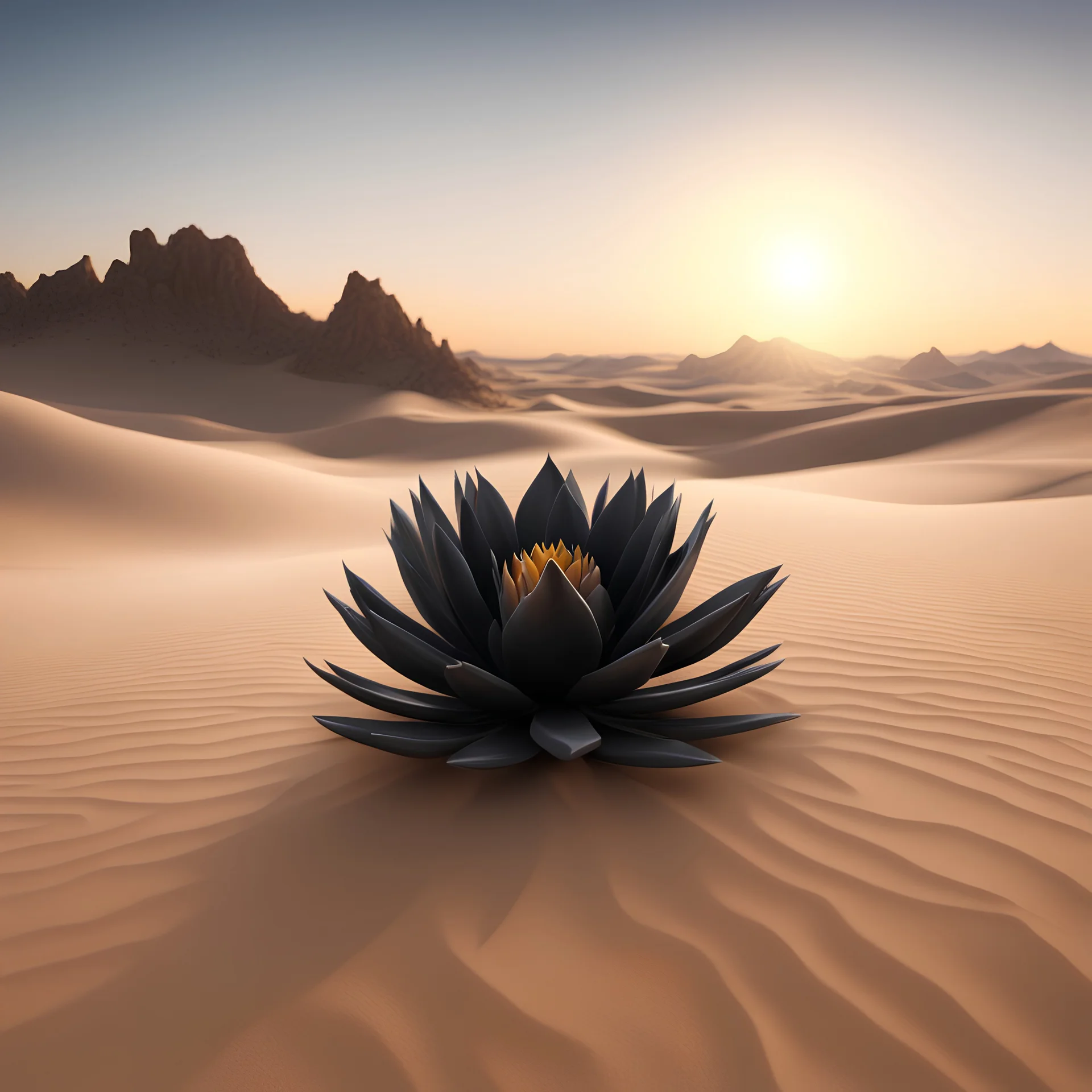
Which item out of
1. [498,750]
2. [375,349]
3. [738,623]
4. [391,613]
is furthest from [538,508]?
[375,349]

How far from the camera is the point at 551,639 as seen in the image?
2.06 metres

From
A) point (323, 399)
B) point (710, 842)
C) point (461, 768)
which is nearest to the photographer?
point (710, 842)

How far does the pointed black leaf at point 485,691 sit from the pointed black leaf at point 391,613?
34 cm

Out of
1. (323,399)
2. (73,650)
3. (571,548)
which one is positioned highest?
(323,399)

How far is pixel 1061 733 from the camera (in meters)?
2.52

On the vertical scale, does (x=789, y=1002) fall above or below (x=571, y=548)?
below

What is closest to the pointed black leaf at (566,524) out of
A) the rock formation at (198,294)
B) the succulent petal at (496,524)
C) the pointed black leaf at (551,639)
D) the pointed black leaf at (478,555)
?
the succulent petal at (496,524)

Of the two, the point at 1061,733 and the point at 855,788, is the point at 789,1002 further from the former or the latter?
the point at 1061,733

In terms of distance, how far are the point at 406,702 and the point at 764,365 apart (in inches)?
4922

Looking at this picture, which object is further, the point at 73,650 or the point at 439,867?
the point at 73,650

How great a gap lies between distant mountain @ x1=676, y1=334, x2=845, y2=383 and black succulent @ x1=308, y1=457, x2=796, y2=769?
97495 mm

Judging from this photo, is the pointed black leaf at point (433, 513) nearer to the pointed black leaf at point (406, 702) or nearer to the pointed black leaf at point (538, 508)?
the pointed black leaf at point (538, 508)

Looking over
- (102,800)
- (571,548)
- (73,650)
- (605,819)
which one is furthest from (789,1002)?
(73,650)

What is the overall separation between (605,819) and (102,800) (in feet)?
5.75
